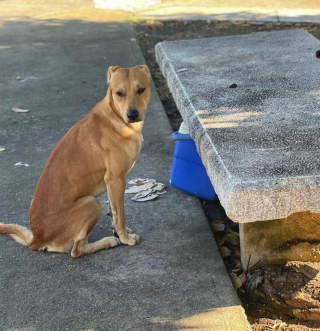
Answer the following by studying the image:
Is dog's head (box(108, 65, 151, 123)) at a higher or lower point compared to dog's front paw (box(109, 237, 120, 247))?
higher

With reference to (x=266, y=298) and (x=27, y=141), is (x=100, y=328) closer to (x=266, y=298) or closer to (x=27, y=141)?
(x=266, y=298)

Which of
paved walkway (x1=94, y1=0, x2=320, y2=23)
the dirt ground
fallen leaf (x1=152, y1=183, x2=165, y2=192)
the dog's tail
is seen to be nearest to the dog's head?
fallen leaf (x1=152, y1=183, x2=165, y2=192)

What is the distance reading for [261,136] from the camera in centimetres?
387

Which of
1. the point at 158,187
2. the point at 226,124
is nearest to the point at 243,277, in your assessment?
the point at 226,124

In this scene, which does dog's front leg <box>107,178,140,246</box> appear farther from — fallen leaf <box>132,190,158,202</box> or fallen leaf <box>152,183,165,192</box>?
fallen leaf <box>152,183,165,192</box>

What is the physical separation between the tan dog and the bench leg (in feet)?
2.63

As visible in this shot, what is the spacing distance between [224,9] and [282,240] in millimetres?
8055

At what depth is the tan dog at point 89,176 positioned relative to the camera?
4.24 metres

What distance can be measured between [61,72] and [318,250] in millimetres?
5240

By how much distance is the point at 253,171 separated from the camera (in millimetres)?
3393

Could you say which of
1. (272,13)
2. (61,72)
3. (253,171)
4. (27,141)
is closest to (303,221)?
(253,171)

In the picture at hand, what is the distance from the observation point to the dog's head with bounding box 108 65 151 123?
430 centimetres

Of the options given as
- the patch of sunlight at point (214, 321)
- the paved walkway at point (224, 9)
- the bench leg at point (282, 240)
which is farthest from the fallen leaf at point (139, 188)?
the paved walkway at point (224, 9)

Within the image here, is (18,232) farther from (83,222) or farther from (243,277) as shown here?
(243,277)
